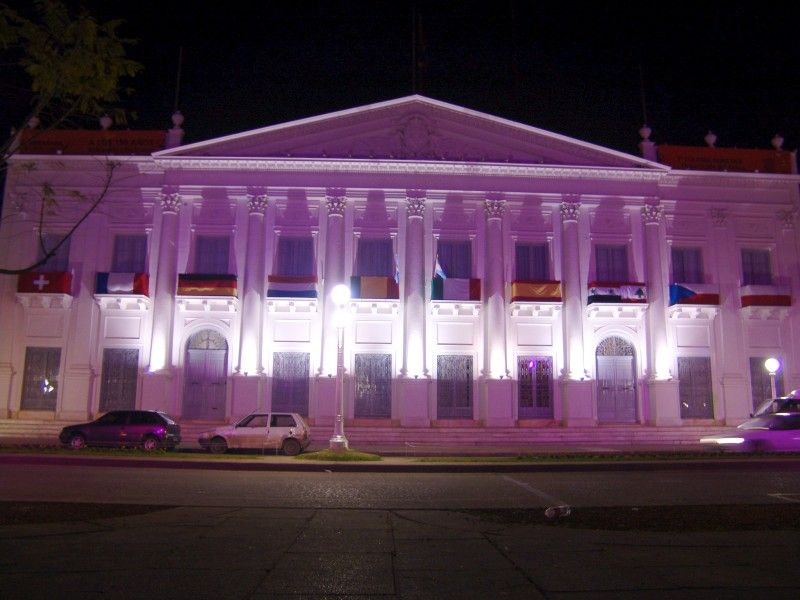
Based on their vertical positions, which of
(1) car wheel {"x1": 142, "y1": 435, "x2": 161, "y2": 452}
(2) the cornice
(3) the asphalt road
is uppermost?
(2) the cornice

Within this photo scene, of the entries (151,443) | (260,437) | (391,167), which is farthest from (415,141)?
(151,443)

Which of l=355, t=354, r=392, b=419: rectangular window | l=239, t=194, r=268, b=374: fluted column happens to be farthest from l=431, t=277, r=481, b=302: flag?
l=239, t=194, r=268, b=374: fluted column

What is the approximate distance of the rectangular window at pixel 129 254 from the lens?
1232 inches

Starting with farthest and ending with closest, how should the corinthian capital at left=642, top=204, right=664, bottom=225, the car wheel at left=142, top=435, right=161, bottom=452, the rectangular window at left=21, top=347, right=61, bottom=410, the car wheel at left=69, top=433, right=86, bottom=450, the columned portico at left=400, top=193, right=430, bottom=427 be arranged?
the corinthian capital at left=642, top=204, right=664, bottom=225
the rectangular window at left=21, top=347, right=61, bottom=410
the columned portico at left=400, top=193, right=430, bottom=427
the car wheel at left=69, top=433, right=86, bottom=450
the car wheel at left=142, top=435, right=161, bottom=452

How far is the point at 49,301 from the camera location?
30484 mm

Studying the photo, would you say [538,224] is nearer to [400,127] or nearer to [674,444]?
[400,127]

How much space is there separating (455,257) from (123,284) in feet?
47.3

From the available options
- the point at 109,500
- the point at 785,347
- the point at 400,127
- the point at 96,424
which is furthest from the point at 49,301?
the point at 785,347

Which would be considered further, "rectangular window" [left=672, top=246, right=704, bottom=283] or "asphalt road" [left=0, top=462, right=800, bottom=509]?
"rectangular window" [left=672, top=246, right=704, bottom=283]

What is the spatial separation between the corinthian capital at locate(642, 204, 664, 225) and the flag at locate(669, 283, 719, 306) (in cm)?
296

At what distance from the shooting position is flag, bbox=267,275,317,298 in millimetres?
30188

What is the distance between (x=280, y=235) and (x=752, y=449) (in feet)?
66.9

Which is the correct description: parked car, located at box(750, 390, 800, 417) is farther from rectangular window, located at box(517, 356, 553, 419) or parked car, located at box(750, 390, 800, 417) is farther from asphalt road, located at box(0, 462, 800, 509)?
rectangular window, located at box(517, 356, 553, 419)

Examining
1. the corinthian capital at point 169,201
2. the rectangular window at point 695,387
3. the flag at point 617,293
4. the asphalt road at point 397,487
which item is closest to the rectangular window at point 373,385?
the flag at point 617,293
